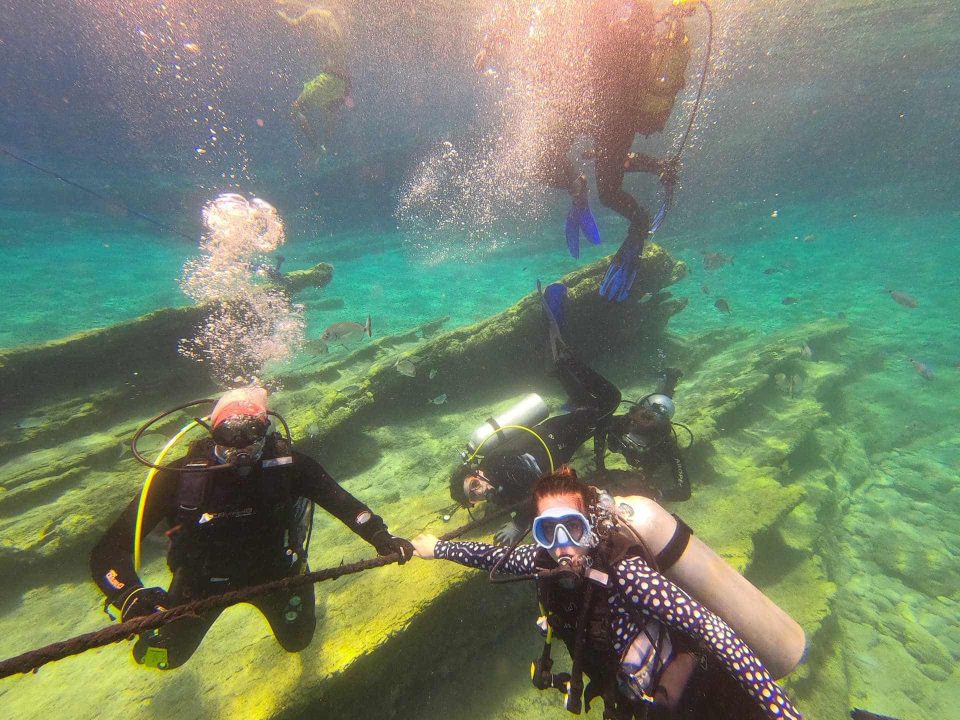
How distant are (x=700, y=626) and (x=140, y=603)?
3.19 m

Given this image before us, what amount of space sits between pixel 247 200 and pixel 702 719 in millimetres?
41105

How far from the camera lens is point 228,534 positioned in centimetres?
277

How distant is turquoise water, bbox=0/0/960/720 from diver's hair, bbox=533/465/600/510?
1.77 metres

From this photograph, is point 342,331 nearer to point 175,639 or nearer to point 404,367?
point 404,367

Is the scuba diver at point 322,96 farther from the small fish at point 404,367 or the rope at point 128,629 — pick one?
the rope at point 128,629

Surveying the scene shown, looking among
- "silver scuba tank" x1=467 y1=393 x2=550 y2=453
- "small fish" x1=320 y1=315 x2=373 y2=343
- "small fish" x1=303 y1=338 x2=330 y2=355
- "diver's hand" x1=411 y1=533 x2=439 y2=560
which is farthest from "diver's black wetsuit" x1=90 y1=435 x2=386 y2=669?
"small fish" x1=303 y1=338 x2=330 y2=355

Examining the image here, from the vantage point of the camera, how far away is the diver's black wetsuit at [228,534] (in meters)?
2.63

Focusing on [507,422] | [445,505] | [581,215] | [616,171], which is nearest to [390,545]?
[445,505]

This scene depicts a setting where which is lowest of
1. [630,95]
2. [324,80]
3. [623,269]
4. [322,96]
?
[623,269]

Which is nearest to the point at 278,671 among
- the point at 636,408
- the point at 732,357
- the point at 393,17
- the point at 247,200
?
the point at 636,408

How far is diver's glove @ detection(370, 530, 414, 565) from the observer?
107 inches

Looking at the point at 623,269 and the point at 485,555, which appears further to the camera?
the point at 623,269

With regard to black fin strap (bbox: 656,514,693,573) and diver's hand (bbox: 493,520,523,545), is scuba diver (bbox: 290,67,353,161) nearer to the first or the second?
diver's hand (bbox: 493,520,523,545)

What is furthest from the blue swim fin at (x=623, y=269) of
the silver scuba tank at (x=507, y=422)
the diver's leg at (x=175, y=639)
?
the diver's leg at (x=175, y=639)
